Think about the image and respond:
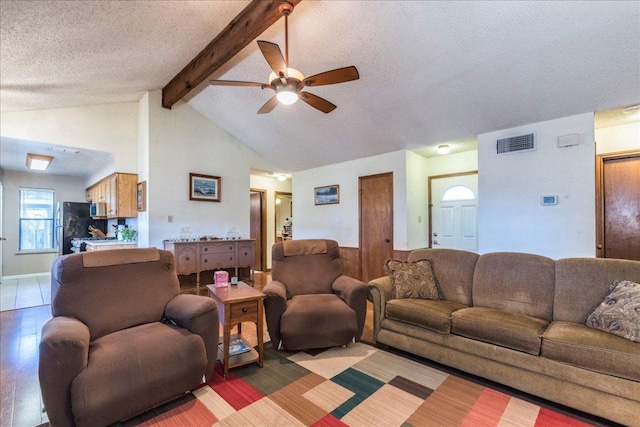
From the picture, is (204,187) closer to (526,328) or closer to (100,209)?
(100,209)

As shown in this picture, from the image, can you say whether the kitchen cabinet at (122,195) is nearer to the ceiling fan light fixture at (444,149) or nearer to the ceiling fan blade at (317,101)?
the ceiling fan blade at (317,101)

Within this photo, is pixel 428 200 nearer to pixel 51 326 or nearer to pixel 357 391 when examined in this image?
pixel 357 391

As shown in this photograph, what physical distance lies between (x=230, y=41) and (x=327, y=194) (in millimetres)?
3398

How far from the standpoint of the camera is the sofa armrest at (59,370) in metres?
1.53

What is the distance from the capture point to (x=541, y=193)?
11.7 ft

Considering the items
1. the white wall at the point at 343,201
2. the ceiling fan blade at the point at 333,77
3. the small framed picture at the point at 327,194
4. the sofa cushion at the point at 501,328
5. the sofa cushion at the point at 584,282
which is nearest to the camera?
the sofa cushion at the point at 501,328

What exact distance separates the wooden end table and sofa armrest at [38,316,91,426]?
0.89 metres

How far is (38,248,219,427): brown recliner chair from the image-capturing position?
5.09 feet

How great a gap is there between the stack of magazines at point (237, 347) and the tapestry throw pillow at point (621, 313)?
8.68ft

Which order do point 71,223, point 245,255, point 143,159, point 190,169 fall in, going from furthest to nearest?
point 71,223, point 245,255, point 190,169, point 143,159

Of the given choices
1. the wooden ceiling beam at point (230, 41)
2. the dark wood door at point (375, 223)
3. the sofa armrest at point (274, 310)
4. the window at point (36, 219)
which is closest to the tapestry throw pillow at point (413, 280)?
the sofa armrest at point (274, 310)

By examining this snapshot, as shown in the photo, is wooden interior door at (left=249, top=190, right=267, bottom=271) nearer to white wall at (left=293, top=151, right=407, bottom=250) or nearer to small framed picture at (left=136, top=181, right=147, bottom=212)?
white wall at (left=293, top=151, right=407, bottom=250)

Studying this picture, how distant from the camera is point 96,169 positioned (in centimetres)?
624

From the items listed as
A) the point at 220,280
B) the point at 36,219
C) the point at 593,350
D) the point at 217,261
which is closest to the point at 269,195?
the point at 217,261
